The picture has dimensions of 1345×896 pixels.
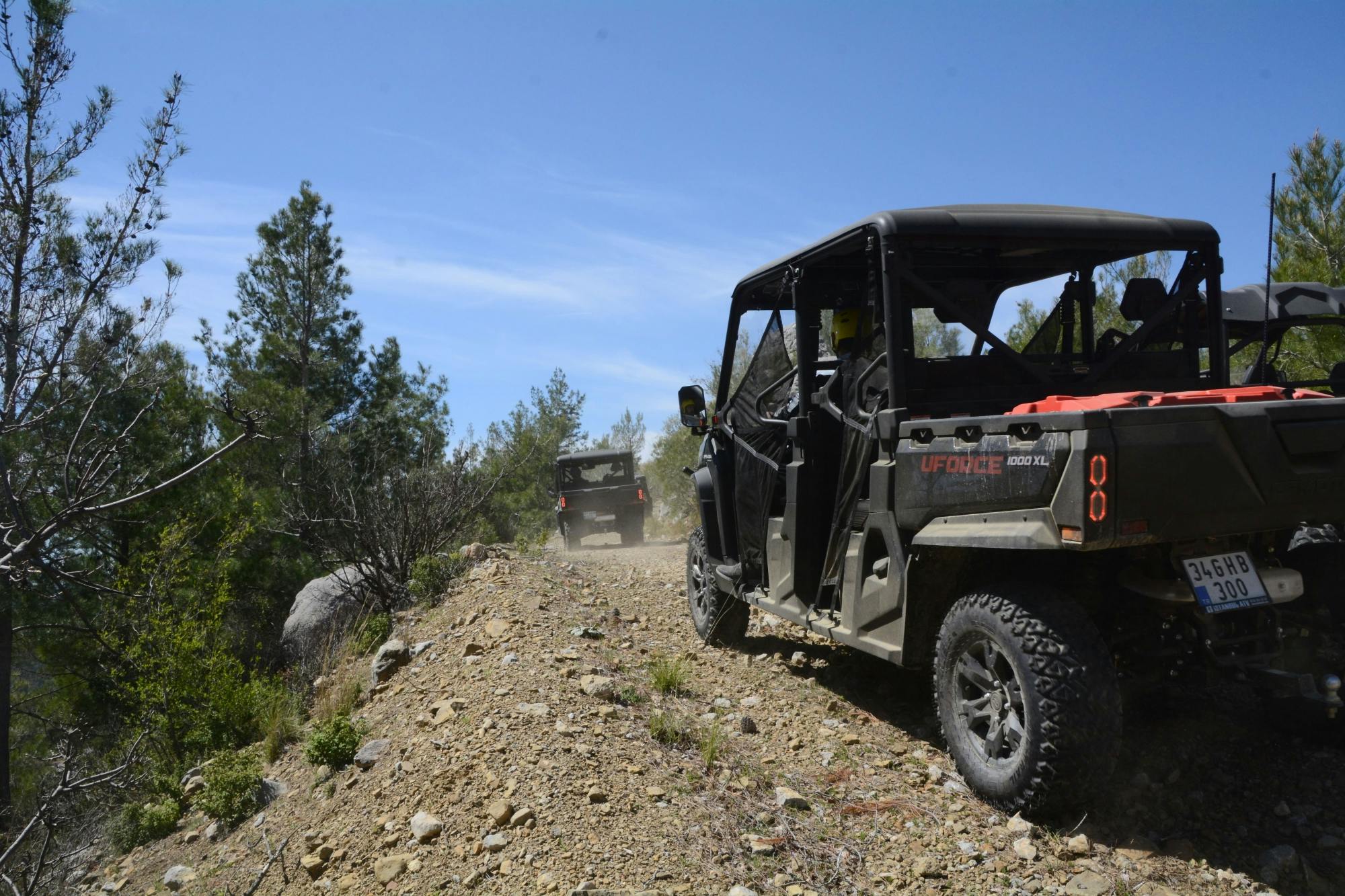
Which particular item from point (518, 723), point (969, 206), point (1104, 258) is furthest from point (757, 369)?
point (518, 723)

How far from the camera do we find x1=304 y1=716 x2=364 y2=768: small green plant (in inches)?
220

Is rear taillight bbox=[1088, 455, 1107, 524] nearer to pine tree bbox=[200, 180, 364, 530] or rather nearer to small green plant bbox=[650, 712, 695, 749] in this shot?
small green plant bbox=[650, 712, 695, 749]

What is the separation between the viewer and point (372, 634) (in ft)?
27.7

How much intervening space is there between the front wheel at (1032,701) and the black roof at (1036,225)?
67.6 inches

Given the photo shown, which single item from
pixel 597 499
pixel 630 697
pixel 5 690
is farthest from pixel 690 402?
pixel 597 499

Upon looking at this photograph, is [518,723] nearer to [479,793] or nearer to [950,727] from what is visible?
[479,793]

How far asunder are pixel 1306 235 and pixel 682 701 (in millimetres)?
9583

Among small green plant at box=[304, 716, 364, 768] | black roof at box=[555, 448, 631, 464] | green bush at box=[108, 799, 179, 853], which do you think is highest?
black roof at box=[555, 448, 631, 464]

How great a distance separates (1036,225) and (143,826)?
7592mm

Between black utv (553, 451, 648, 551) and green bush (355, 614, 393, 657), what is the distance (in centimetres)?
1092

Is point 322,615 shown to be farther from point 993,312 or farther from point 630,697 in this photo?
point 993,312

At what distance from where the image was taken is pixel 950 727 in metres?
3.79

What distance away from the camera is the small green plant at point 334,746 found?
5582 millimetres

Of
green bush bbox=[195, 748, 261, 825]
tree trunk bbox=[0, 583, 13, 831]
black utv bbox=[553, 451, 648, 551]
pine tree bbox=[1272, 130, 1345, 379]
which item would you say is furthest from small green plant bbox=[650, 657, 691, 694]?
black utv bbox=[553, 451, 648, 551]
